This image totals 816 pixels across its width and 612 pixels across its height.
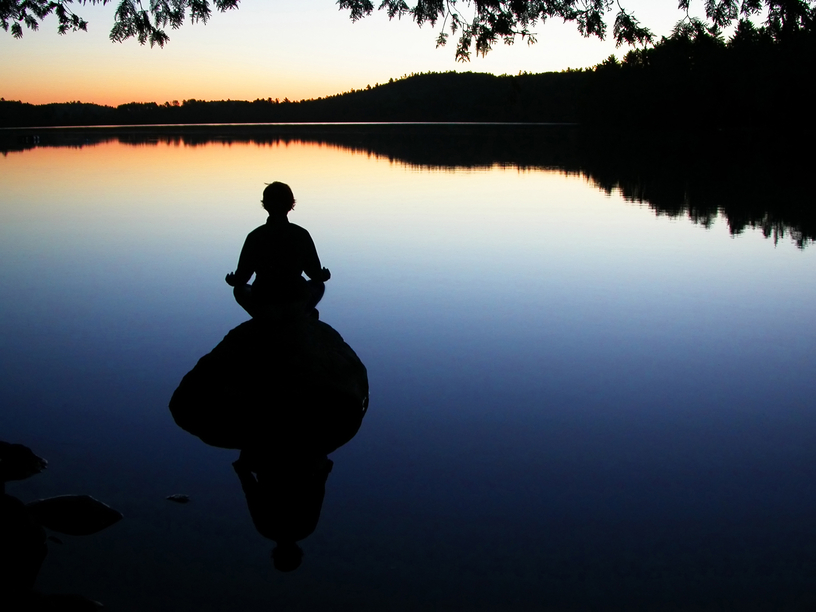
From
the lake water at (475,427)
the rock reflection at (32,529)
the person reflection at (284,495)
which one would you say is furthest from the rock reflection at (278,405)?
the rock reflection at (32,529)

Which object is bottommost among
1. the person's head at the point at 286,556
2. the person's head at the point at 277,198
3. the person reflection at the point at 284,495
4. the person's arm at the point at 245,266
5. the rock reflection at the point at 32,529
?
the person's head at the point at 286,556

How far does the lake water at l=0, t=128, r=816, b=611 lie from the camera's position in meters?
3.80

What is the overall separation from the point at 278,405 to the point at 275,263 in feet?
4.04

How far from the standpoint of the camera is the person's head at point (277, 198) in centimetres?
593

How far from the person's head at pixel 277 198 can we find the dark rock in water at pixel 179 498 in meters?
2.39

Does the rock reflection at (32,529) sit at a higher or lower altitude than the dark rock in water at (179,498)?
higher

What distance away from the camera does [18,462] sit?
4887 mm

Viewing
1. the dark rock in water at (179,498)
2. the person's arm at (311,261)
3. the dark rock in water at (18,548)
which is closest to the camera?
the dark rock in water at (18,548)

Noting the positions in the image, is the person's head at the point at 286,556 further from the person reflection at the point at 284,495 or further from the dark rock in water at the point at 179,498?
the dark rock in water at the point at 179,498

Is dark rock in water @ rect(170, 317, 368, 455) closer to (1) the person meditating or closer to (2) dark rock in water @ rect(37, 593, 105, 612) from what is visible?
(1) the person meditating

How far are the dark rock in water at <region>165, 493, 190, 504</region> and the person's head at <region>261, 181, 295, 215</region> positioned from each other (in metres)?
2.39

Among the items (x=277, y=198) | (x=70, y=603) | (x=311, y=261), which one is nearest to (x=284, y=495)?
(x=70, y=603)

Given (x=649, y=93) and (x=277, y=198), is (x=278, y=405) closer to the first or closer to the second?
(x=277, y=198)

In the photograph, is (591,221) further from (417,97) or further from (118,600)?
(417,97)
